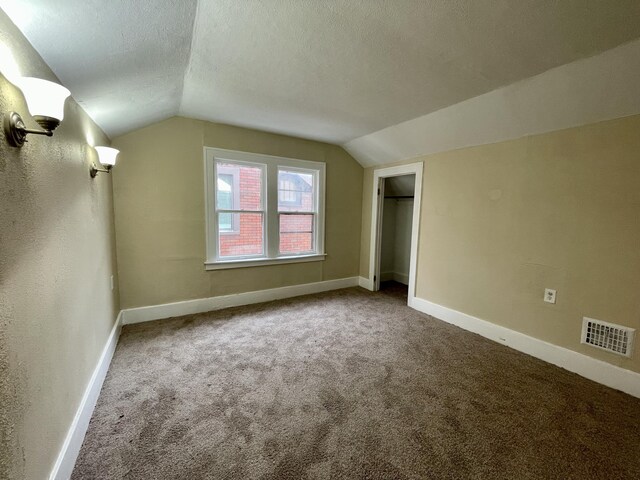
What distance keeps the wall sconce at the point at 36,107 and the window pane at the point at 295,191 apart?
2.81 m

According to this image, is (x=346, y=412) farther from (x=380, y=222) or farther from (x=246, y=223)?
(x=380, y=222)

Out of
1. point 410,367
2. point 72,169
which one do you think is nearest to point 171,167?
point 72,169

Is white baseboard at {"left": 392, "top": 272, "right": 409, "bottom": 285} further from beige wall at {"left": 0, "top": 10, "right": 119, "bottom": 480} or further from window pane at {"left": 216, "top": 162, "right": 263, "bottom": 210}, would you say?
beige wall at {"left": 0, "top": 10, "right": 119, "bottom": 480}

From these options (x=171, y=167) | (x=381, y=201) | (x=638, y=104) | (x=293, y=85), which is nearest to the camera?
(x=638, y=104)

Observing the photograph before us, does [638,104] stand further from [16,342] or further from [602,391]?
[16,342]

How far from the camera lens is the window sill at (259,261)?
336 centimetres

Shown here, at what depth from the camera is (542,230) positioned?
2.41m

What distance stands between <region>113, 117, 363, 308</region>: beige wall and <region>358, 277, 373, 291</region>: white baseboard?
1567 mm

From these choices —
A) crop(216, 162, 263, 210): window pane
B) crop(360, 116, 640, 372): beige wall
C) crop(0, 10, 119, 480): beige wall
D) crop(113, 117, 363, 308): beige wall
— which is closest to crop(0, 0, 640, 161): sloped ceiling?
crop(0, 10, 119, 480): beige wall

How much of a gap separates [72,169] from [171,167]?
1497 mm

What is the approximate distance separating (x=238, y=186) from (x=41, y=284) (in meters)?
2.55

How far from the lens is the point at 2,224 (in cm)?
86

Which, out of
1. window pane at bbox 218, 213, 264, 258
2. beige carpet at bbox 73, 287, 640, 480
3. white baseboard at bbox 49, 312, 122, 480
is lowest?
beige carpet at bbox 73, 287, 640, 480

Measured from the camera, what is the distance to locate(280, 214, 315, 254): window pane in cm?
390
